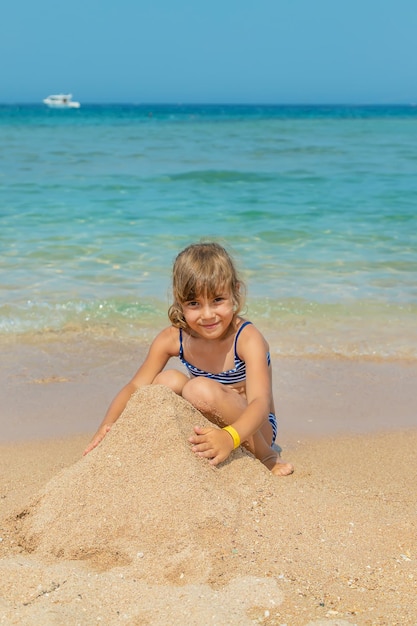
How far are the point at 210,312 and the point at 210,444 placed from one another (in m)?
0.57

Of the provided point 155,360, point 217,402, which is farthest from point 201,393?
point 155,360

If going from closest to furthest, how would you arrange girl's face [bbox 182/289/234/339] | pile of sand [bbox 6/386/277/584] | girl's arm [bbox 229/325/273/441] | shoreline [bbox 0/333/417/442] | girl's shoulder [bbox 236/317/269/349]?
1. pile of sand [bbox 6/386/277/584]
2. girl's arm [bbox 229/325/273/441]
3. girl's face [bbox 182/289/234/339]
4. girl's shoulder [bbox 236/317/269/349]
5. shoreline [bbox 0/333/417/442]

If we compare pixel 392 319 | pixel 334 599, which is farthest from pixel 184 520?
pixel 392 319

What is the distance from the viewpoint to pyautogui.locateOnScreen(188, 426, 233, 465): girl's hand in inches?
107

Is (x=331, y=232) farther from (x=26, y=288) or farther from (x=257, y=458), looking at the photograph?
(x=257, y=458)

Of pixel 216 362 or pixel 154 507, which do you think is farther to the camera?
pixel 216 362

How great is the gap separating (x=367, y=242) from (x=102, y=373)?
13.8ft

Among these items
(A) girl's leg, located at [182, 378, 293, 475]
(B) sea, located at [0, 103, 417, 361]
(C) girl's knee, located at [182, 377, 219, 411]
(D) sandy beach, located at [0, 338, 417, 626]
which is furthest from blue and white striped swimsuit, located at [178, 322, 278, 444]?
(B) sea, located at [0, 103, 417, 361]

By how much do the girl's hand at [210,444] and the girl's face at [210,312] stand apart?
485 mm

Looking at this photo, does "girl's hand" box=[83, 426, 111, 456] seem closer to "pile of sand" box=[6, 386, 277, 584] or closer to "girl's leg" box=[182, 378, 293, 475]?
"pile of sand" box=[6, 386, 277, 584]

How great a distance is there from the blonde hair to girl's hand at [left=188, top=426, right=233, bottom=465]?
1.81ft

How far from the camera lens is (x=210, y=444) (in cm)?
273

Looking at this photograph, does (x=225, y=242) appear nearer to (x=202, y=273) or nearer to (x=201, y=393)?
(x=202, y=273)

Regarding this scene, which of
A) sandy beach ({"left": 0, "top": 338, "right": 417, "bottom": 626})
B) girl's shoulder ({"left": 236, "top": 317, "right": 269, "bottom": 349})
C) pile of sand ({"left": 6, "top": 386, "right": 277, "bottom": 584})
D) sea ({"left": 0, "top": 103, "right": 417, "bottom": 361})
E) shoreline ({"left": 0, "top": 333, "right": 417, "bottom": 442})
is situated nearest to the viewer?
sandy beach ({"left": 0, "top": 338, "right": 417, "bottom": 626})
